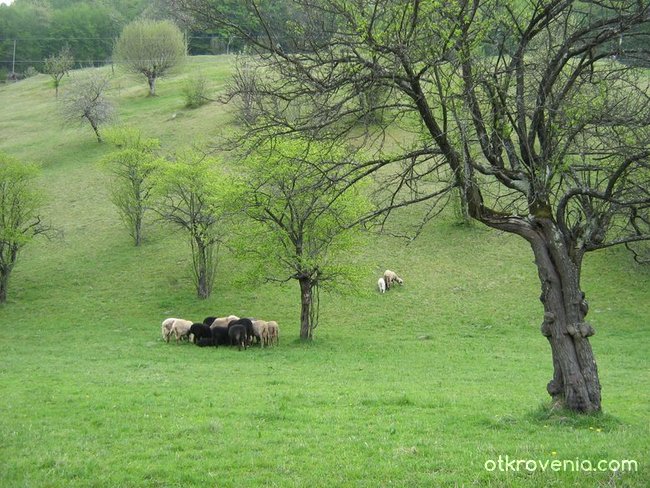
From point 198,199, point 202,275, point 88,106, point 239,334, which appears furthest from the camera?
point 88,106

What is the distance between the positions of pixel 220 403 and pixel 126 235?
34.9 meters

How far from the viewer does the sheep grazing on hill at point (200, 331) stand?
29.0m

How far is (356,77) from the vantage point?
923 cm

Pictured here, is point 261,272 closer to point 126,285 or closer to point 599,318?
Answer: point 126,285

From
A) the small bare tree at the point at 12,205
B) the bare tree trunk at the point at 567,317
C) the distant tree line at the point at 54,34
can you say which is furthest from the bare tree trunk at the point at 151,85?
the bare tree trunk at the point at 567,317

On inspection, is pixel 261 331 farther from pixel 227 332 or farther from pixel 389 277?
pixel 389 277

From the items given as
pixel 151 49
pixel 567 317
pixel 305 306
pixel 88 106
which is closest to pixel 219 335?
pixel 305 306

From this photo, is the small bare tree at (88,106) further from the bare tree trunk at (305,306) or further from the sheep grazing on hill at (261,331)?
the bare tree trunk at (305,306)

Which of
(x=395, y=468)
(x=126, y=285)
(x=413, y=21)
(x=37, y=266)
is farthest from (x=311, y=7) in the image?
(x=37, y=266)

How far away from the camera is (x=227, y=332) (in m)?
28.5

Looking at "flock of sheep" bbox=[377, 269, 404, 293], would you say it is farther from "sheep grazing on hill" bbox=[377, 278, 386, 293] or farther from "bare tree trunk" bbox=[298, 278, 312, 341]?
"bare tree trunk" bbox=[298, 278, 312, 341]

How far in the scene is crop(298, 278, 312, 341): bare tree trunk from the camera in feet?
92.7

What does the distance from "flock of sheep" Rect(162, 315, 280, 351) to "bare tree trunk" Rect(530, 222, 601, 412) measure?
1855cm

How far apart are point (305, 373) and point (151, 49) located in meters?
71.7
